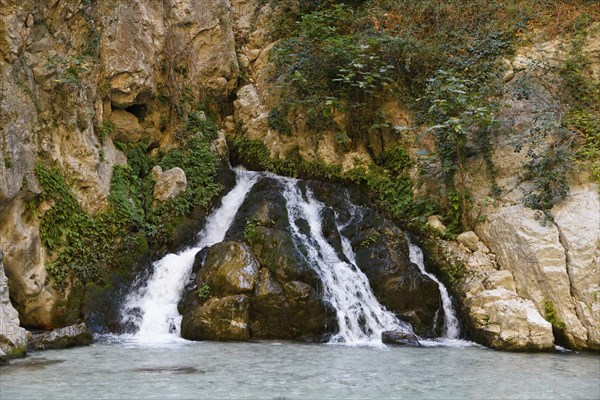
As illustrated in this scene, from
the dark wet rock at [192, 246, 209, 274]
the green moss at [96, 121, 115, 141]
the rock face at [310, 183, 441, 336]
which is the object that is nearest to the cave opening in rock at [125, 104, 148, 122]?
the green moss at [96, 121, 115, 141]

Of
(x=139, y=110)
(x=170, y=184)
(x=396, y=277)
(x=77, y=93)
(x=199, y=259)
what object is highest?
(x=139, y=110)

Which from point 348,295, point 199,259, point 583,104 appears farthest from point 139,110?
point 583,104

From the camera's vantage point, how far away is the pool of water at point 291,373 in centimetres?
546

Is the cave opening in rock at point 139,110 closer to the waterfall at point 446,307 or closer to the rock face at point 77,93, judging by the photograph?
the rock face at point 77,93

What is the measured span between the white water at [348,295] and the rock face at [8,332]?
16.6 feet

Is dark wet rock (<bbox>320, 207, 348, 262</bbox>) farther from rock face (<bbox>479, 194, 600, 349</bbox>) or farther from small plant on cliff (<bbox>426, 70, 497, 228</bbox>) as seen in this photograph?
rock face (<bbox>479, 194, 600, 349</bbox>)

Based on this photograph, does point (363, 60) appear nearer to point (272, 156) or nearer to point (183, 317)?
point (272, 156)

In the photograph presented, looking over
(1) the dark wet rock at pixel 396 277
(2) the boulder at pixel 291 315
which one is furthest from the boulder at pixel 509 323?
(2) the boulder at pixel 291 315

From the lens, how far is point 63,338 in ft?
26.0

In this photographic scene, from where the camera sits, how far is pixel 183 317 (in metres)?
9.19

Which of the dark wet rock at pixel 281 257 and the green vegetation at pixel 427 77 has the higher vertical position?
the green vegetation at pixel 427 77

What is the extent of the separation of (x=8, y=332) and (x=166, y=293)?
3169mm

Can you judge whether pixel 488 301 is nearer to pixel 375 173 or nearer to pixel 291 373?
pixel 291 373

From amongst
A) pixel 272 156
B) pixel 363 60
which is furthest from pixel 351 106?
pixel 272 156
